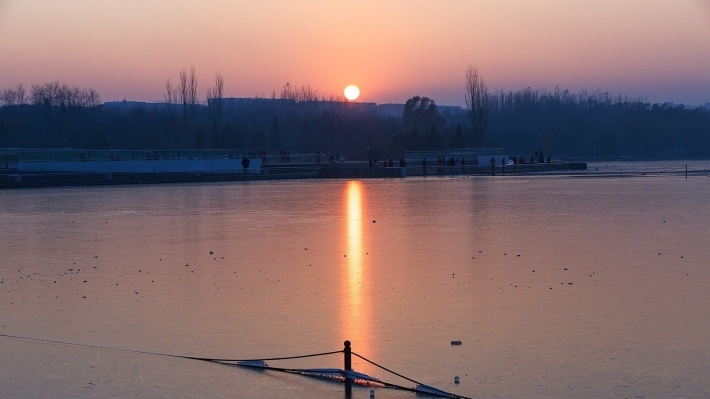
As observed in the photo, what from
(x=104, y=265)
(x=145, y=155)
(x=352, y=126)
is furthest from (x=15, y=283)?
(x=352, y=126)

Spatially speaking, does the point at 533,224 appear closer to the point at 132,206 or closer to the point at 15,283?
the point at 15,283

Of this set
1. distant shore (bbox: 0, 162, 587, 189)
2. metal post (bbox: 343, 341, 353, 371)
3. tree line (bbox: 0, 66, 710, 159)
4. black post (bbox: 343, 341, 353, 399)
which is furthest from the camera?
Result: tree line (bbox: 0, 66, 710, 159)

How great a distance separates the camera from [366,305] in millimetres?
9102

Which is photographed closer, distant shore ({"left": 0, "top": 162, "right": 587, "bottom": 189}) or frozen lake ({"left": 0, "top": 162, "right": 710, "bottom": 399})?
frozen lake ({"left": 0, "top": 162, "right": 710, "bottom": 399})

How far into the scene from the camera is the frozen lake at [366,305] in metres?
6.72

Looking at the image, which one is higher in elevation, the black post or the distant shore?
the distant shore

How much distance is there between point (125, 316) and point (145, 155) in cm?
4023

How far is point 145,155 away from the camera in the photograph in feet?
158

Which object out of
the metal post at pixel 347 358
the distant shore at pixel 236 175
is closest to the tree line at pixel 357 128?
the distant shore at pixel 236 175

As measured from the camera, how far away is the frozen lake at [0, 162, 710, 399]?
6.72 meters

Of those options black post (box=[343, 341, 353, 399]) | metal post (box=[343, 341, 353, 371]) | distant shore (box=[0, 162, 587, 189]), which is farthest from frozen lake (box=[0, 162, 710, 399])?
distant shore (box=[0, 162, 587, 189])

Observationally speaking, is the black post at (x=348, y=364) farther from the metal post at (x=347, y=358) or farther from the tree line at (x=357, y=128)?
the tree line at (x=357, y=128)

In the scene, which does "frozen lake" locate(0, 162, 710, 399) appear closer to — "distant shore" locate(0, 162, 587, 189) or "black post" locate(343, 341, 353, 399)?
"black post" locate(343, 341, 353, 399)

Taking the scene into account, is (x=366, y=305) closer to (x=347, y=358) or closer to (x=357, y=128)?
(x=347, y=358)
